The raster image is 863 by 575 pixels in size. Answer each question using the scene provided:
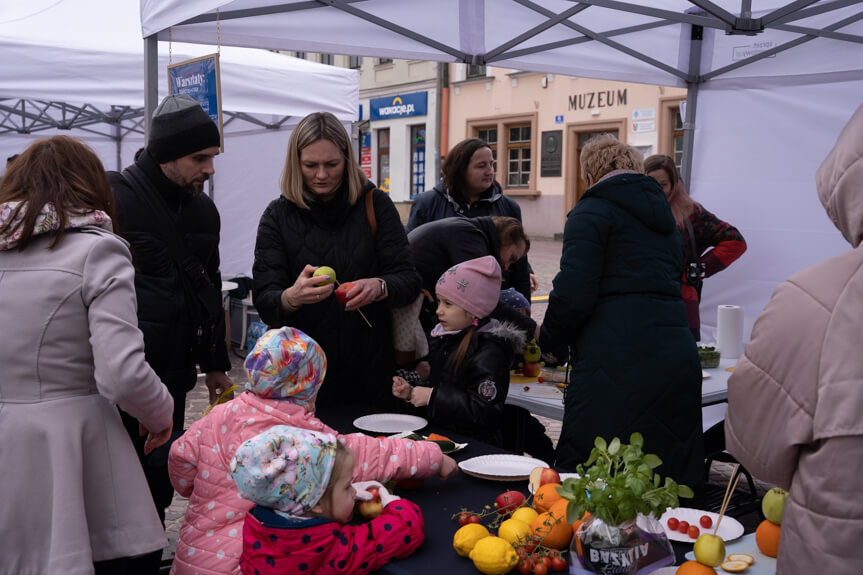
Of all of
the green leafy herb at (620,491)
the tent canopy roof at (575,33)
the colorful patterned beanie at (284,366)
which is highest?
the tent canopy roof at (575,33)

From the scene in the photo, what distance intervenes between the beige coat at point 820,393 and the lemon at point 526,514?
0.54m

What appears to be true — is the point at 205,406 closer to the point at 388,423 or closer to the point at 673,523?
the point at 388,423

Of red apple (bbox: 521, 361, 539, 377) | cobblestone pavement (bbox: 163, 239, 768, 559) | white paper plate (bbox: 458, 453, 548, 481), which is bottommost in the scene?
cobblestone pavement (bbox: 163, 239, 768, 559)

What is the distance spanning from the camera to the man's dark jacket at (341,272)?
276cm

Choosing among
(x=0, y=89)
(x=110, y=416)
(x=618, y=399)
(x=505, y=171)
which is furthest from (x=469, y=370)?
(x=505, y=171)

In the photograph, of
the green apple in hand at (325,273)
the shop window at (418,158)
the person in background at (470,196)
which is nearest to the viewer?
the green apple in hand at (325,273)

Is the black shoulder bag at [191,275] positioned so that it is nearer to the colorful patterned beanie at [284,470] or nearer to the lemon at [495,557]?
the colorful patterned beanie at [284,470]

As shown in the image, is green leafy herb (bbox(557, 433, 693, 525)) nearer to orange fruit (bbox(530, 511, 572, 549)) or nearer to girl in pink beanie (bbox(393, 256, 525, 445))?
orange fruit (bbox(530, 511, 572, 549))

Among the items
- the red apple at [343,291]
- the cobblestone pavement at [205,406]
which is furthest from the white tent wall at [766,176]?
the red apple at [343,291]

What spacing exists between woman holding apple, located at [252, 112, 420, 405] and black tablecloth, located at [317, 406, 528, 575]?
363mm

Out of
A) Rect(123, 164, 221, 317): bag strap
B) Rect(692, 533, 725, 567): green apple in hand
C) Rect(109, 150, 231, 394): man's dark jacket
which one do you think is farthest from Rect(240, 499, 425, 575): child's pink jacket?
Rect(123, 164, 221, 317): bag strap

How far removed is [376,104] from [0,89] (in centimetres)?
1894

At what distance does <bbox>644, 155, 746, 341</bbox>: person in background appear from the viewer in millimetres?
4465

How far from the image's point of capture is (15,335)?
1.76 meters
